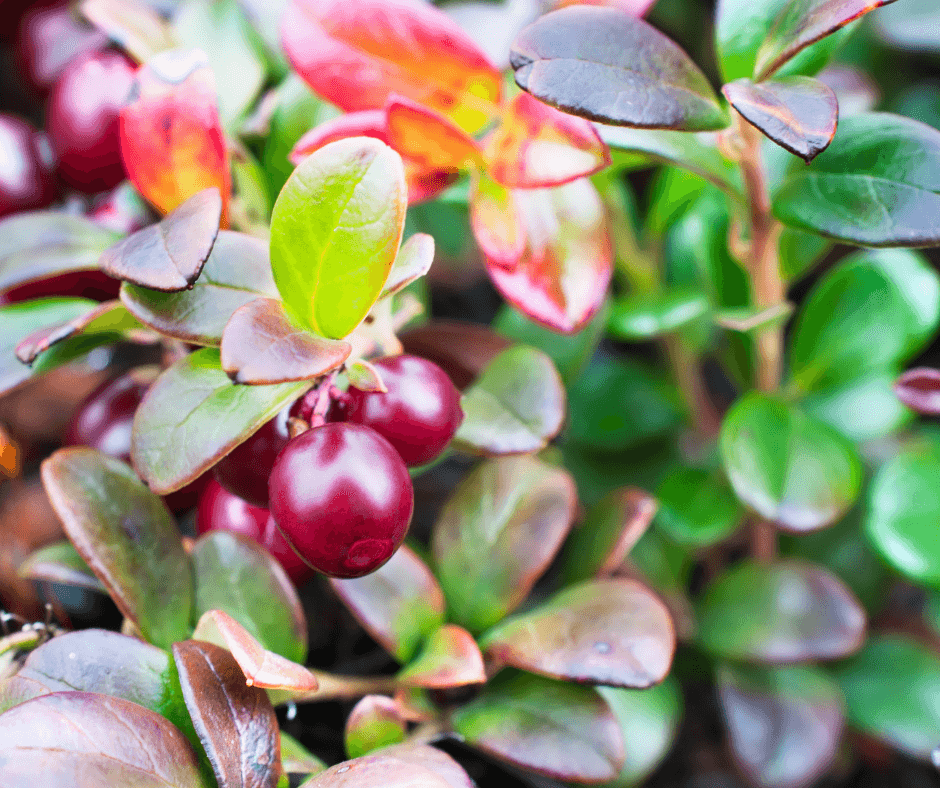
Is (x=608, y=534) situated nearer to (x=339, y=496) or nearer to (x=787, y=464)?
(x=787, y=464)

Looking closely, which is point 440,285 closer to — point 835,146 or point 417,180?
point 417,180

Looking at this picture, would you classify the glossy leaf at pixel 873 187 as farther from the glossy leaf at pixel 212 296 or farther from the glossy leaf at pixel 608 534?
the glossy leaf at pixel 212 296

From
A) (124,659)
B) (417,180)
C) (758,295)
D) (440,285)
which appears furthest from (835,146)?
(440,285)

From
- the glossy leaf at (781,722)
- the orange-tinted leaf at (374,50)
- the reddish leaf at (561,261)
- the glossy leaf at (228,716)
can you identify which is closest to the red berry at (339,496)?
the glossy leaf at (228,716)

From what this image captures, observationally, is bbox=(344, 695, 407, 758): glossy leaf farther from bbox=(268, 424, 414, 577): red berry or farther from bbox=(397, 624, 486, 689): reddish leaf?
bbox=(268, 424, 414, 577): red berry

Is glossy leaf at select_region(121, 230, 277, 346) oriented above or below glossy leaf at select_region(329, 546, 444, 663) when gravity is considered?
above

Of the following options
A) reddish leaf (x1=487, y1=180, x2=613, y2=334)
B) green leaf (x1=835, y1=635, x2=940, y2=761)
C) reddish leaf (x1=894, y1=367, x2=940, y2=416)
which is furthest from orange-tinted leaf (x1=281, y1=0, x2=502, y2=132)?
green leaf (x1=835, y1=635, x2=940, y2=761)
